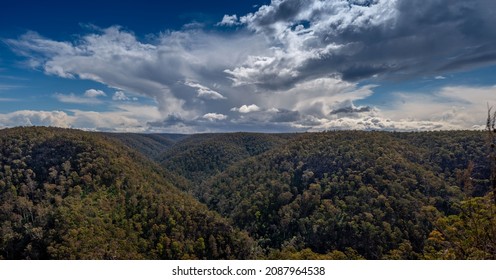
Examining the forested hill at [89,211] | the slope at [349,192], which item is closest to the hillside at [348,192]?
the slope at [349,192]

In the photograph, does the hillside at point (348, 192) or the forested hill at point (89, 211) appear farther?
the hillside at point (348, 192)

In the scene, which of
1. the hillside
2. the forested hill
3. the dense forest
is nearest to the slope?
the hillside

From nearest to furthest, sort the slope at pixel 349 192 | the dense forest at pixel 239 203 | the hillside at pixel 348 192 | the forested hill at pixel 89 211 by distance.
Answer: the forested hill at pixel 89 211, the dense forest at pixel 239 203, the hillside at pixel 348 192, the slope at pixel 349 192

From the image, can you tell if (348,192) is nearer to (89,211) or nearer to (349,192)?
(349,192)

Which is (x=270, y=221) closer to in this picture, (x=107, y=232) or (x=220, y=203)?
(x=220, y=203)

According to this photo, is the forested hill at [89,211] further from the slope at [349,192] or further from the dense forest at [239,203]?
the slope at [349,192]

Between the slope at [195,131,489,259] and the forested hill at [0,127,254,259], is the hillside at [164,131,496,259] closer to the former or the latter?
the slope at [195,131,489,259]

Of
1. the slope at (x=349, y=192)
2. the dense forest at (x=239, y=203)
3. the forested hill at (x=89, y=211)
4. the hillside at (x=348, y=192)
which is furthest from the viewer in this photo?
the slope at (x=349, y=192)

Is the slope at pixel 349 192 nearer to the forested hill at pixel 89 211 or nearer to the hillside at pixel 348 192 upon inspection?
the hillside at pixel 348 192
